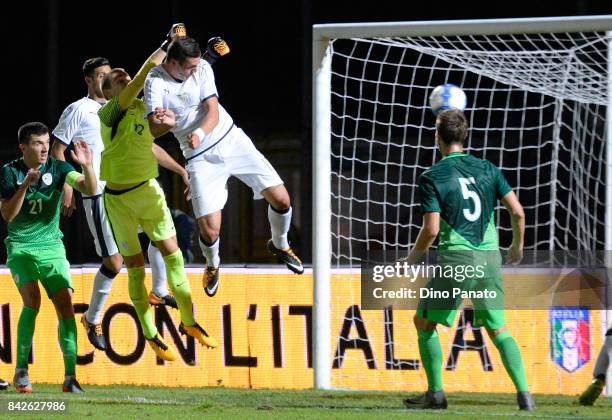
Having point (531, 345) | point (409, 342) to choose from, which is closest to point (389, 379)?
point (409, 342)

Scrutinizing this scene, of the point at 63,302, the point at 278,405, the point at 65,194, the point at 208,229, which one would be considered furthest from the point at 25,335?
the point at 278,405

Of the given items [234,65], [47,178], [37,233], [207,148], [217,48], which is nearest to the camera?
[217,48]

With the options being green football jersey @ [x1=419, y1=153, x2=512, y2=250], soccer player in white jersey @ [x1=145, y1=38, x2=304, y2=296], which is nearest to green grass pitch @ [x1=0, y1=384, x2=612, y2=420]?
soccer player in white jersey @ [x1=145, y1=38, x2=304, y2=296]

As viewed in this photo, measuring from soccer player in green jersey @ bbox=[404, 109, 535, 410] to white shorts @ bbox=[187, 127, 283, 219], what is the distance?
50.2 inches

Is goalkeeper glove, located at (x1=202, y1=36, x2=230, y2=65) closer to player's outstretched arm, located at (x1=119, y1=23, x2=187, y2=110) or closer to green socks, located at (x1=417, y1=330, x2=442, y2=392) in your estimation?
player's outstretched arm, located at (x1=119, y1=23, x2=187, y2=110)

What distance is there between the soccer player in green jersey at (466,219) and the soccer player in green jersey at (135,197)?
1.87 meters

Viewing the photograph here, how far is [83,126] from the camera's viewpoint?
9836mm

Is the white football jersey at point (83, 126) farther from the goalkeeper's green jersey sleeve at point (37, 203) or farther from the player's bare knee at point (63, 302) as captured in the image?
the player's bare knee at point (63, 302)

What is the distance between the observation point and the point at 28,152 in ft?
30.3

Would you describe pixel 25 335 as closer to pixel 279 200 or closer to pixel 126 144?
pixel 126 144

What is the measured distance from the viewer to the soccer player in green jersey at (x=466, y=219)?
26.3 ft

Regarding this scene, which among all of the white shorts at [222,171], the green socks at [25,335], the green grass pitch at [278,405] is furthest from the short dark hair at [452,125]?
the green socks at [25,335]

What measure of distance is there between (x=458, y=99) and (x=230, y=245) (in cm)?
944

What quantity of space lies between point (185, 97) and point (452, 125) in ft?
6.07
